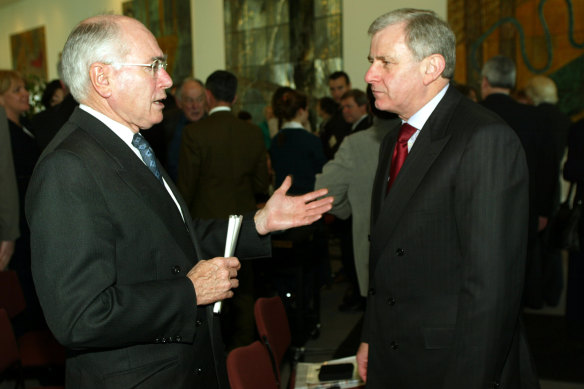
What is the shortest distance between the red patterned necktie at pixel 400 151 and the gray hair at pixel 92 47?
2.94ft

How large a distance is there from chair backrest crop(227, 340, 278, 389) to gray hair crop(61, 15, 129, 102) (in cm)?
101

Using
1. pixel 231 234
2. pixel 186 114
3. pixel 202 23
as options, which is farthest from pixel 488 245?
A: pixel 202 23

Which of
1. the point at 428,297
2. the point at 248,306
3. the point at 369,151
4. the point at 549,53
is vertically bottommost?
the point at 248,306

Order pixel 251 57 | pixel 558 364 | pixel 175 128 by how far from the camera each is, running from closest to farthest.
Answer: pixel 558 364
pixel 175 128
pixel 251 57

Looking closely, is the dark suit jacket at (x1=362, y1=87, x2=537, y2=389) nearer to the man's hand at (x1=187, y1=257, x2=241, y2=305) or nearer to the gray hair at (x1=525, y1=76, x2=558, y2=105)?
the man's hand at (x1=187, y1=257, x2=241, y2=305)

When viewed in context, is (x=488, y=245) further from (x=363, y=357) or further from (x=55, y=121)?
(x=55, y=121)

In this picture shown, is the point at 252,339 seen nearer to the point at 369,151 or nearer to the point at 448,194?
the point at 369,151

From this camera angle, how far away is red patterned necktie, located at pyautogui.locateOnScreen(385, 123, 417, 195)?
1.82 m

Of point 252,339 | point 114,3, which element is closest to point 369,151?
point 252,339

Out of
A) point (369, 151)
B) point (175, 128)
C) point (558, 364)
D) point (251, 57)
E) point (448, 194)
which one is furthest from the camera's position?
point (251, 57)

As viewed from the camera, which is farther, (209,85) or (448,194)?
(209,85)

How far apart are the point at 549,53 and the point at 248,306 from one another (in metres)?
4.92

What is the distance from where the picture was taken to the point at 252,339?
4.13 meters

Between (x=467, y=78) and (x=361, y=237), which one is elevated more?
(x=467, y=78)
